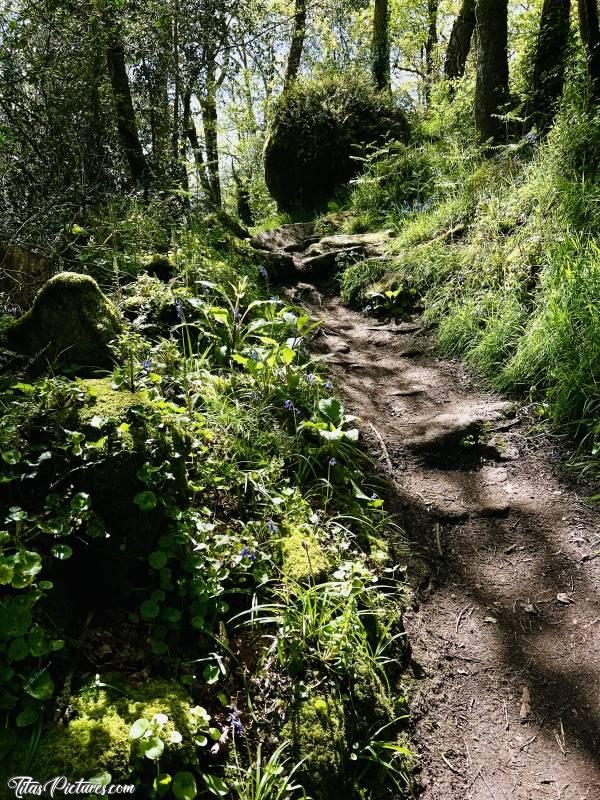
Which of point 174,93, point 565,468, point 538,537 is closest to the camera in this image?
point 538,537

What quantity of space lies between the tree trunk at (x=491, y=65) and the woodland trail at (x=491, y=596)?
165 inches

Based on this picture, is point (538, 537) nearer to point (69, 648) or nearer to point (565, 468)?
point (565, 468)

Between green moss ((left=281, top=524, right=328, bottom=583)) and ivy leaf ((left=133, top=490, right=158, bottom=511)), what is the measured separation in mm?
783

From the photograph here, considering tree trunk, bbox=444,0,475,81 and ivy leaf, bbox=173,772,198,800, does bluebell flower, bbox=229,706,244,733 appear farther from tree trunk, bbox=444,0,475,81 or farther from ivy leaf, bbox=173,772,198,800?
tree trunk, bbox=444,0,475,81

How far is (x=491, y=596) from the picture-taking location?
9.15 feet

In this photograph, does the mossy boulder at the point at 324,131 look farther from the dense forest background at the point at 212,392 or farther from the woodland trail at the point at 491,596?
the woodland trail at the point at 491,596

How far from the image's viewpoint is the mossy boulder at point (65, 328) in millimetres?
3045

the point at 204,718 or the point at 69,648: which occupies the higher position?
the point at 69,648

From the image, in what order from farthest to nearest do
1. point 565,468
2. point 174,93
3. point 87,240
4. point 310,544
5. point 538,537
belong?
point 174,93, point 87,240, point 565,468, point 538,537, point 310,544

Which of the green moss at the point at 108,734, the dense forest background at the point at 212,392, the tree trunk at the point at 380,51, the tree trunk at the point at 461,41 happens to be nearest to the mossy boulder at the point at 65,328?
the dense forest background at the point at 212,392

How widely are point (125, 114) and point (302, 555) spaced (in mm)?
6559

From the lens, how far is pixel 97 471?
2076mm

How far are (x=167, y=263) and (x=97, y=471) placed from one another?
3.03 m

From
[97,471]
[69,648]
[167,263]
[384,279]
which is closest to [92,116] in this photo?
[167,263]
